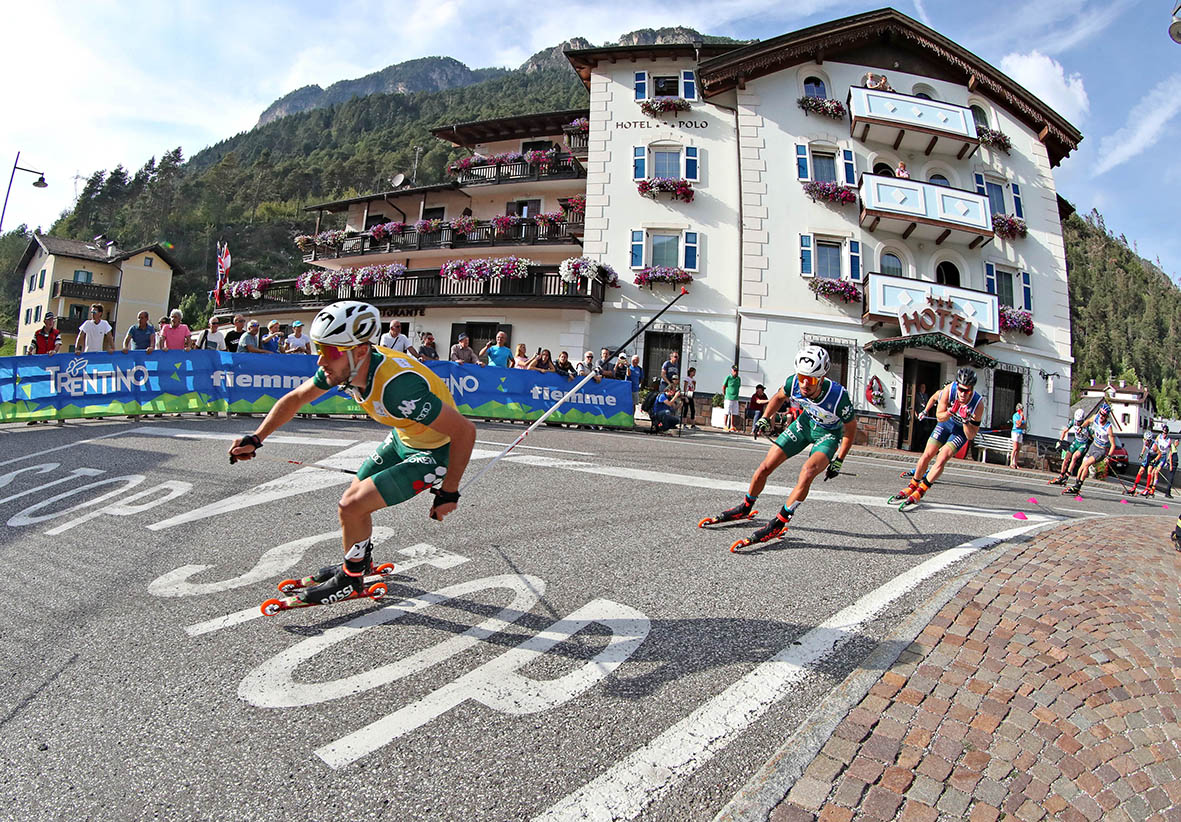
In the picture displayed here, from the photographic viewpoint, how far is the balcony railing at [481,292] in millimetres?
22922

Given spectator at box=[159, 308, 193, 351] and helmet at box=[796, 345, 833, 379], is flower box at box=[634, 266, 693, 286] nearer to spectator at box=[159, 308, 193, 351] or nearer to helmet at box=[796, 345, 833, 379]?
spectator at box=[159, 308, 193, 351]

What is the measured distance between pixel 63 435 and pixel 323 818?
1041cm

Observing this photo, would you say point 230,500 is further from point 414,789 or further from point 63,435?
point 63,435

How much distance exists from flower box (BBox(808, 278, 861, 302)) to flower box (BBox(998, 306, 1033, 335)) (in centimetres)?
564

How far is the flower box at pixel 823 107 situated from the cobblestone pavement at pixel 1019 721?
24.2 m

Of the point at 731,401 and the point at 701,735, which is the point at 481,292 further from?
the point at 701,735

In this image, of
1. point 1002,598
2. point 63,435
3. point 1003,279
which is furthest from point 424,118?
point 1002,598

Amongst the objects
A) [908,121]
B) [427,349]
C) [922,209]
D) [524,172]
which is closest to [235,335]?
[427,349]

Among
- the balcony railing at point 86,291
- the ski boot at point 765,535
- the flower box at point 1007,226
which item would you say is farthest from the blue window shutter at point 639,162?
the balcony railing at point 86,291

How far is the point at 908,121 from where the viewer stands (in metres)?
23.5

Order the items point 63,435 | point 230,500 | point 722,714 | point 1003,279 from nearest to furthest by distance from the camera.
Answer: point 722,714 < point 230,500 < point 63,435 < point 1003,279

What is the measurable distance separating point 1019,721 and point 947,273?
26123 millimetres

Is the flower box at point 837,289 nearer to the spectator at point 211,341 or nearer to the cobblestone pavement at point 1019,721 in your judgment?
the spectator at point 211,341

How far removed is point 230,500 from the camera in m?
6.30
